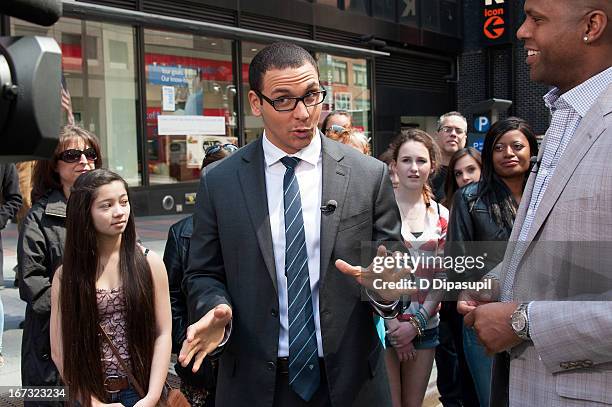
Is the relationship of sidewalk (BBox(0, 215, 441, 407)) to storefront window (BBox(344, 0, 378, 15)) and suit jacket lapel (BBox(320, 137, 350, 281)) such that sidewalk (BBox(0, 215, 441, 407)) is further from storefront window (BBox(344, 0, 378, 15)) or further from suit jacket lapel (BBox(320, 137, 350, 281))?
storefront window (BBox(344, 0, 378, 15))

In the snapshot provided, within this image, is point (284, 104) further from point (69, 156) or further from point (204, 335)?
point (69, 156)

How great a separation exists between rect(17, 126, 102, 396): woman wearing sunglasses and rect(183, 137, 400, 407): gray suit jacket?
1293 mm

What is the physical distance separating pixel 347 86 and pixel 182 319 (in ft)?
46.9

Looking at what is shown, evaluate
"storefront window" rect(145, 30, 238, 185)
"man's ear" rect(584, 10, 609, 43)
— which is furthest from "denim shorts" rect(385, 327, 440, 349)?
"storefront window" rect(145, 30, 238, 185)

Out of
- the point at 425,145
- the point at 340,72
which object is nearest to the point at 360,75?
the point at 340,72

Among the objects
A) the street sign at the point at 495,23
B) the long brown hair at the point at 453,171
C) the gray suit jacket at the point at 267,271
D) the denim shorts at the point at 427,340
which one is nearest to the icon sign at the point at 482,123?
the long brown hair at the point at 453,171

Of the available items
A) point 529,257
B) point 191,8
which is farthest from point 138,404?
A: point 191,8

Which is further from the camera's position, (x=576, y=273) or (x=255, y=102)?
(x=255, y=102)

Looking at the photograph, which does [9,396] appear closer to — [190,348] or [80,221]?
[80,221]

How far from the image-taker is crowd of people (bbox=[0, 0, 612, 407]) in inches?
72.4

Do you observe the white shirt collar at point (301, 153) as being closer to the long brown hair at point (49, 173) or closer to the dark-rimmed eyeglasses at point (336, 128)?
the long brown hair at point (49, 173)

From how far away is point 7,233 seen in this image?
39.2 feet

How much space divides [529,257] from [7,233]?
1173 cm

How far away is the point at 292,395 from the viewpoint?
2428 mm
